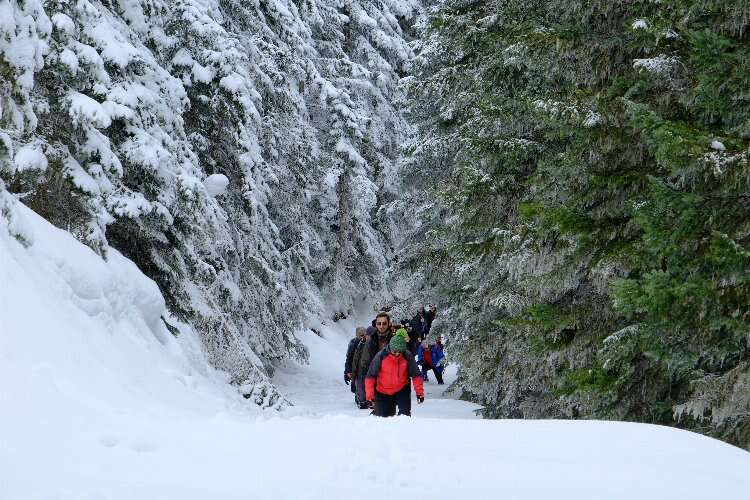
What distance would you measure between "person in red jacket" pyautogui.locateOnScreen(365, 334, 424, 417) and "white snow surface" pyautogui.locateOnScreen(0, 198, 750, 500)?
2.62 m

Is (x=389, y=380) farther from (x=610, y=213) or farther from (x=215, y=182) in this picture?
(x=215, y=182)

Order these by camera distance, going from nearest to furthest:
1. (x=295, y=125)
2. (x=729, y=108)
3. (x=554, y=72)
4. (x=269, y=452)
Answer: (x=269, y=452)
(x=729, y=108)
(x=554, y=72)
(x=295, y=125)

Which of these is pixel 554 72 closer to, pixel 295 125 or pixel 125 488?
pixel 125 488

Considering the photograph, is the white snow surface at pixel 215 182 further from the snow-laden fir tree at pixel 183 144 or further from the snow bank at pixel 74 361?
the snow bank at pixel 74 361

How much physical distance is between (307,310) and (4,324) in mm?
15006

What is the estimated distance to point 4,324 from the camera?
5.94 m

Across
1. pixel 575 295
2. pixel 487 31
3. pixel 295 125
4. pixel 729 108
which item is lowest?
pixel 575 295

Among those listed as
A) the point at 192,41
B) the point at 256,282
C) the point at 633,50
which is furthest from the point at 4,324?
the point at 256,282

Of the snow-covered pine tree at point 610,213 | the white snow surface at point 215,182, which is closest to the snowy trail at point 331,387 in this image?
the snow-covered pine tree at point 610,213

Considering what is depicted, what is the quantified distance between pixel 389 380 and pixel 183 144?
5333mm

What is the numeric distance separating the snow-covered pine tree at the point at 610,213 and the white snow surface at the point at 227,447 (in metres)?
1.13

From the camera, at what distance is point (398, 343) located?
29.9ft

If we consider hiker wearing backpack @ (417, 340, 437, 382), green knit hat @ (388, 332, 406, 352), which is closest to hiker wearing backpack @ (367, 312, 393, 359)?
green knit hat @ (388, 332, 406, 352)

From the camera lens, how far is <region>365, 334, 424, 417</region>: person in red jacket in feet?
31.1
